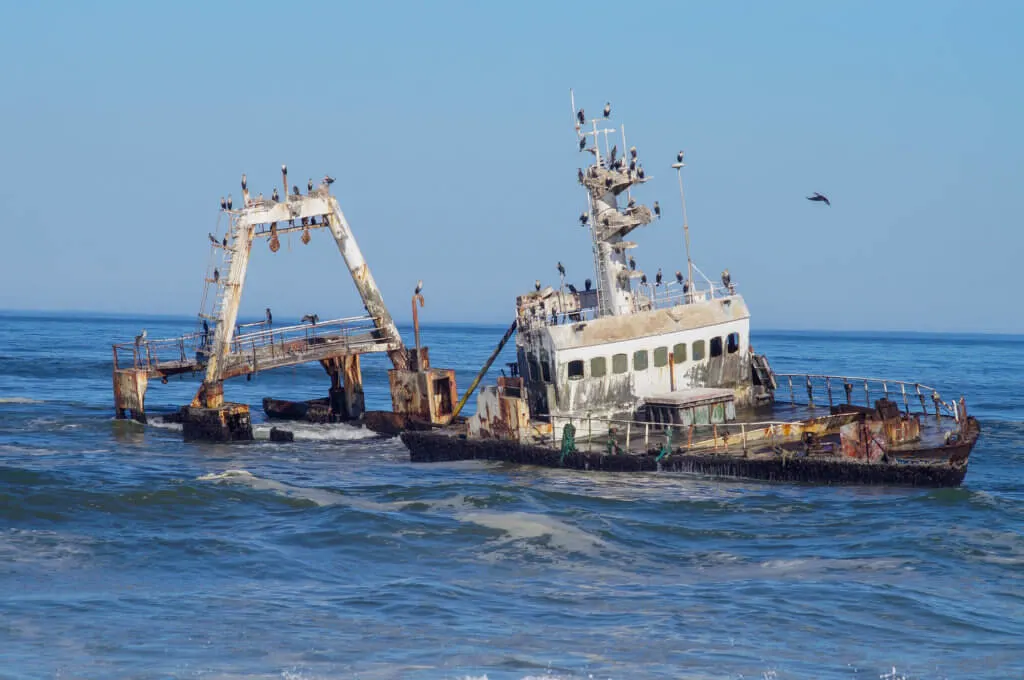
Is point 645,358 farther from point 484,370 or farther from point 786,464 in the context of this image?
point 786,464

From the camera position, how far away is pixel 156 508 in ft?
94.7

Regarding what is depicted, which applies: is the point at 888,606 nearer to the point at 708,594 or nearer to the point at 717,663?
the point at 708,594

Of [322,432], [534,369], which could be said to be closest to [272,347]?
[322,432]

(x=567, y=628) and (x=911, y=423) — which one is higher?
(x=911, y=423)

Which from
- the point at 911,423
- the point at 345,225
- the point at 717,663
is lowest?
the point at 717,663

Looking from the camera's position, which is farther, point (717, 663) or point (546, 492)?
point (546, 492)

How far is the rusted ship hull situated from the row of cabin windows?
246cm

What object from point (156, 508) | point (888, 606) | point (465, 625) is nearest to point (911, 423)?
point (888, 606)

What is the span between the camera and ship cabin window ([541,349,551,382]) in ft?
112

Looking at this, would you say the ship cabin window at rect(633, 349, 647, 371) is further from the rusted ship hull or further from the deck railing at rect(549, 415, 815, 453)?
the rusted ship hull

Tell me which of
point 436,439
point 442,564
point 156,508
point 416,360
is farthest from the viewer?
point 416,360

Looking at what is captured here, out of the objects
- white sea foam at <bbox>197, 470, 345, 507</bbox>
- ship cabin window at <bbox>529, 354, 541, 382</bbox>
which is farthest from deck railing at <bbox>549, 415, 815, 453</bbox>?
white sea foam at <bbox>197, 470, 345, 507</bbox>

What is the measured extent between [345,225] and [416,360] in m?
5.48

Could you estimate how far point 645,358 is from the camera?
34.9m
